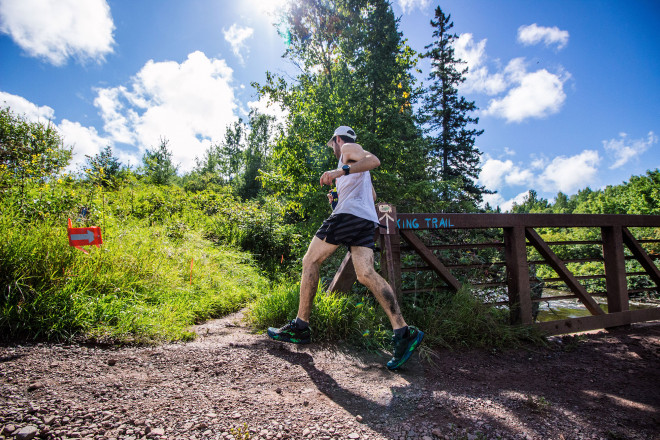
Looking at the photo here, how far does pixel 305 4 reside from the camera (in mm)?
13070

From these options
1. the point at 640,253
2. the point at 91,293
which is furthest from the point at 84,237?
the point at 640,253

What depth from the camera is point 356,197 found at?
8.80 feet

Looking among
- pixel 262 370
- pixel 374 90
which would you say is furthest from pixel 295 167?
pixel 262 370

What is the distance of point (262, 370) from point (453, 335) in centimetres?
191

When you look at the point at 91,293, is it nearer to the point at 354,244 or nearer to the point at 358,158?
the point at 354,244

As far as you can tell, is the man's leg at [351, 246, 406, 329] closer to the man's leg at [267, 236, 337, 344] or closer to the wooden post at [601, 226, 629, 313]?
the man's leg at [267, 236, 337, 344]

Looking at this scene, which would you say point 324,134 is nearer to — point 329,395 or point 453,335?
point 453,335

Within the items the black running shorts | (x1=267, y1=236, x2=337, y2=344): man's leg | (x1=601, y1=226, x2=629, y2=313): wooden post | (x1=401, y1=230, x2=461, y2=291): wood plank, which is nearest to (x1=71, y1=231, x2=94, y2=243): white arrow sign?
(x1=267, y1=236, x2=337, y2=344): man's leg

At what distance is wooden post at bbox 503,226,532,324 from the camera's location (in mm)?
3516

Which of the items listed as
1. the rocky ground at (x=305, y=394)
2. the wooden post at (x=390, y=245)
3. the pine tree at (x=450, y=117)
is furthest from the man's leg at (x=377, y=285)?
the pine tree at (x=450, y=117)

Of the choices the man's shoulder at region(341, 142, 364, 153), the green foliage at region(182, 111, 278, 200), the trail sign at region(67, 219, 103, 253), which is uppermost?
the green foliage at region(182, 111, 278, 200)

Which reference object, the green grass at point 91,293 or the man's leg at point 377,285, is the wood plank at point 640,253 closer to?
the man's leg at point 377,285

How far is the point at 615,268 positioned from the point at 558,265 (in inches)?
46.4

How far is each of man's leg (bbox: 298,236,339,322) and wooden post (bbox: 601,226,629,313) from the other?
164 inches
